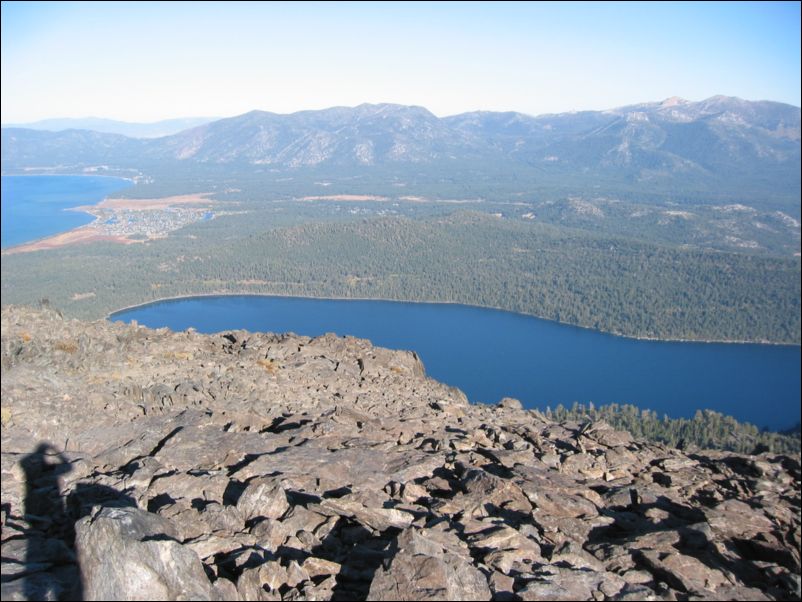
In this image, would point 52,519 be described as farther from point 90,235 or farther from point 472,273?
point 472,273

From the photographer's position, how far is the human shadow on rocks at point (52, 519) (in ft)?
22.9

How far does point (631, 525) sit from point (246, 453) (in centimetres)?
905

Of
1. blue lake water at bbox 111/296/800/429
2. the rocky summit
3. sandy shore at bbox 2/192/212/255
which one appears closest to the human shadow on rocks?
the rocky summit

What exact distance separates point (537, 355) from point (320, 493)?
94.2 metres

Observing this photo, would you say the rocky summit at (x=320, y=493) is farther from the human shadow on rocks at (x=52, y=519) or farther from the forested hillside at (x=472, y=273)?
the forested hillside at (x=472, y=273)

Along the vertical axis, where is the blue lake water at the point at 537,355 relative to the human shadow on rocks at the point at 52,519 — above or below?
below

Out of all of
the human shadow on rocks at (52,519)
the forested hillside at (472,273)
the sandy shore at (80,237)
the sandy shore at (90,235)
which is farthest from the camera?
the forested hillside at (472,273)

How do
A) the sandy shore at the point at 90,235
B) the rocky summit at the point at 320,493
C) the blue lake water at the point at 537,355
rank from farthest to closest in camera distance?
the blue lake water at the point at 537,355, the sandy shore at the point at 90,235, the rocky summit at the point at 320,493

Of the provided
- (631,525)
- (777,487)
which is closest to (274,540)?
(631,525)

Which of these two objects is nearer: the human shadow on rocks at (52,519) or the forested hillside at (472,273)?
the human shadow on rocks at (52,519)

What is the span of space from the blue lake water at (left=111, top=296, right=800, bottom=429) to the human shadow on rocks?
231 ft

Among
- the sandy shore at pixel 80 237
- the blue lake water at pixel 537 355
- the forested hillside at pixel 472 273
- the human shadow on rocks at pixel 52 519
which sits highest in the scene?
the human shadow on rocks at pixel 52 519

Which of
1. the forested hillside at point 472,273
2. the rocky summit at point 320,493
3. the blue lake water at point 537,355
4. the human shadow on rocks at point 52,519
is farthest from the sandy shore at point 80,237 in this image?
the human shadow on rocks at point 52,519

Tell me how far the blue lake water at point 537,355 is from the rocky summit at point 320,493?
62.3m
